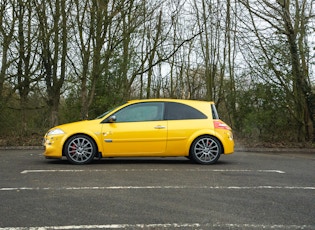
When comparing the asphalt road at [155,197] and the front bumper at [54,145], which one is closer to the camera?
the asphalt road at [155,197]

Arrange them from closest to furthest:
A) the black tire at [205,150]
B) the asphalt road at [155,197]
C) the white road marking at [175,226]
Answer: the white road marking at [175,226], the asphalt road at [155,197], the black tire at [205,150]

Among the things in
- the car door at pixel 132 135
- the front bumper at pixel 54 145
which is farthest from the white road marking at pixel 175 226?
the front bumper at pixel 54 145

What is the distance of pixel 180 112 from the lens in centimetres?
998

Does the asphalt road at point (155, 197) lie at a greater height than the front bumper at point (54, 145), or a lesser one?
lesser

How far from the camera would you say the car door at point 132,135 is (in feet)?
31.4

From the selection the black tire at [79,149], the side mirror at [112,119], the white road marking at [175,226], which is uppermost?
the side mirror at [112,119]

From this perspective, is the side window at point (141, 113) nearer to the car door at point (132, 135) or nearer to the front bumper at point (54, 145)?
the car door at point (132, 135)

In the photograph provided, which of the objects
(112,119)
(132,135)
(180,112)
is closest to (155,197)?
(132,135)

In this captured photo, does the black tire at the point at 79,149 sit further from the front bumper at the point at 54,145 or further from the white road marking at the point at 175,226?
the white road marking at the point at 175,226

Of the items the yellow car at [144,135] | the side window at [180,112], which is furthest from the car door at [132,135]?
the side window at [180,112]

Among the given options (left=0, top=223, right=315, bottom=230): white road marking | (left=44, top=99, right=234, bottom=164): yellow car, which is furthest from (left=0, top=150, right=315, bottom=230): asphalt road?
(left=44, top=99, right=234, bottom=164): yellow car

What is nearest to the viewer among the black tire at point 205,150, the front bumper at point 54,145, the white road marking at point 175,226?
the white road marking at point 175,226

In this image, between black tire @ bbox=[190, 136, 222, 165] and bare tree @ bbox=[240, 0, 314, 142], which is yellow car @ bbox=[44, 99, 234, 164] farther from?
bare tree @ bbox=[240, 0, 314, 142]

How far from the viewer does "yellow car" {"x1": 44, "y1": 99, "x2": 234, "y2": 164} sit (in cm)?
958
